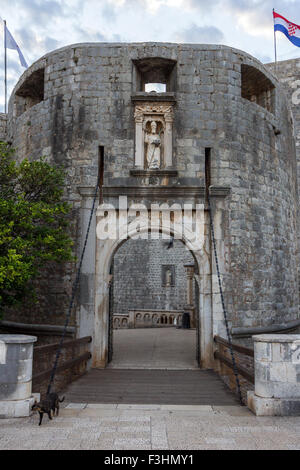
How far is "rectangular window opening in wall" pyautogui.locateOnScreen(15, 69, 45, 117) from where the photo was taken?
975cm

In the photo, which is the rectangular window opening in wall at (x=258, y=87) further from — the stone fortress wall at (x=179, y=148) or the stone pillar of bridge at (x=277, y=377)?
the stone pillar of bridge at (x=277, y=377)

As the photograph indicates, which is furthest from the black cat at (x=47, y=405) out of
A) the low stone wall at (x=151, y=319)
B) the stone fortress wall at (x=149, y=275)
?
the stone fortress wall at (x=149, y=275)

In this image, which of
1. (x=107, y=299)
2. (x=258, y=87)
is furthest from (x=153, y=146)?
(x=258, y=87)

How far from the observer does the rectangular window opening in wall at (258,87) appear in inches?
362

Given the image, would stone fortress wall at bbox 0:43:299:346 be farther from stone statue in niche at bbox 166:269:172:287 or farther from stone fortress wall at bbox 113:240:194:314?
stone statue in niche at bbox 166:269:172:287

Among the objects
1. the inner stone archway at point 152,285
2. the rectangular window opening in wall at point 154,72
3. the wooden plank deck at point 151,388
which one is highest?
the rectangular window opening in wall at point 154,72

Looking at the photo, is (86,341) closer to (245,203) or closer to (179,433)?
(179,433)

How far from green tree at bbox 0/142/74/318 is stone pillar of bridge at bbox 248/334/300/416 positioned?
3579 mm

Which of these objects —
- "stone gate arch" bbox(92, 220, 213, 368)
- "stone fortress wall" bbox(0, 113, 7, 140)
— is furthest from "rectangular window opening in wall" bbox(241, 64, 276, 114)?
"stone fortress wall" bbox(0, 113, 7, 140)

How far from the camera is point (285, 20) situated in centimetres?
1177

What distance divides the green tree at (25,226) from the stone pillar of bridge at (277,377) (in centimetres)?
358

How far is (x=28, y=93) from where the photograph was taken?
1038 centimetres

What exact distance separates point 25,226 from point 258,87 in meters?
7.05

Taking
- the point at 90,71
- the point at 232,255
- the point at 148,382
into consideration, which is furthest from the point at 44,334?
the point at 90,71
